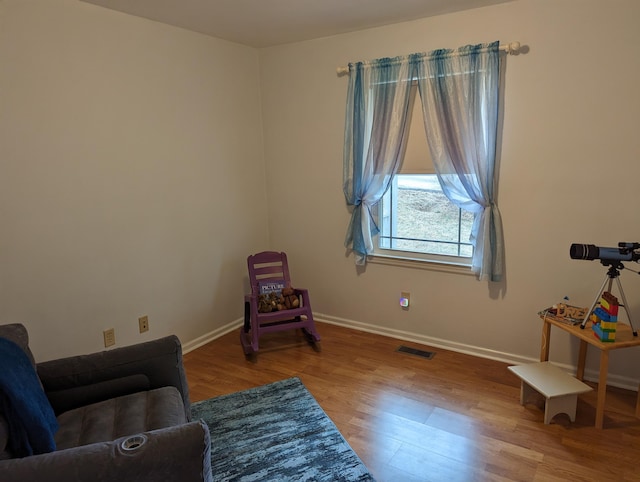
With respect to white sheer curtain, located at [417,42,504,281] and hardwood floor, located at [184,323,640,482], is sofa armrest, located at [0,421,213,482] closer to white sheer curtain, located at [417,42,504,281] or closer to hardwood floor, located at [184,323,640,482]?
hardwood floor, located at [184,323,640,482]

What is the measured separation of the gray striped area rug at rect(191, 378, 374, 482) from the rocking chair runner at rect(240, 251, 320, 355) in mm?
545

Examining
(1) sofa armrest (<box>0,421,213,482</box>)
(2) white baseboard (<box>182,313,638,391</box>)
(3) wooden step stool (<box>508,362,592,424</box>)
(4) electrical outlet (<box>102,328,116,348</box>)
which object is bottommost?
(2) white baseboard (<box>182,313,638,391</box>)

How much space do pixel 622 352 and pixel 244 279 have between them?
2885mm

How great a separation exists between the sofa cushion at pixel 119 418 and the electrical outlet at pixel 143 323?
1.20 m

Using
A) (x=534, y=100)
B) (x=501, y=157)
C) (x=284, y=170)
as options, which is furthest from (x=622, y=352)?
(x=284, y=170)

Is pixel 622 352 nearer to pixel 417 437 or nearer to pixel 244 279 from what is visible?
pixel 417 437

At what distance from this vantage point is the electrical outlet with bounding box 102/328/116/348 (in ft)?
9.55

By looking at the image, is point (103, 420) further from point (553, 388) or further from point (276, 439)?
point (553, 388)

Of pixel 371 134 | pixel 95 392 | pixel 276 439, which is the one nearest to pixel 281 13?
pixel 371 134

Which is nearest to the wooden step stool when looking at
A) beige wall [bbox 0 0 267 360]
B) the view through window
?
the view through window

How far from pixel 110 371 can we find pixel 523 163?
268cm

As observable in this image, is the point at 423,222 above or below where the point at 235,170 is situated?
below

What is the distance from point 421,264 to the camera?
11.2ft

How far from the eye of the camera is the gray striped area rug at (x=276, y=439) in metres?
2.10
